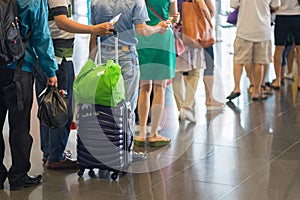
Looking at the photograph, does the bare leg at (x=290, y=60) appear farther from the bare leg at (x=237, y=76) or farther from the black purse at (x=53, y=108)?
the black purse at (x=53, y=108)

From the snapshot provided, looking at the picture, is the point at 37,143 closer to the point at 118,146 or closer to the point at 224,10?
the point at 118,146

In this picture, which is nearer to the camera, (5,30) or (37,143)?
(5,30)

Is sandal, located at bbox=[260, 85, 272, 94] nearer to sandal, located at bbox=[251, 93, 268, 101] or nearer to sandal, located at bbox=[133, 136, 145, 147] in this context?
sandal, located at bbox=[251, 93, 268, 101]

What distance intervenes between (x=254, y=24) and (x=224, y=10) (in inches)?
224

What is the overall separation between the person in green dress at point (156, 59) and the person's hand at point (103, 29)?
89cm

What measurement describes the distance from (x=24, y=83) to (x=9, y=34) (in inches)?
14.2

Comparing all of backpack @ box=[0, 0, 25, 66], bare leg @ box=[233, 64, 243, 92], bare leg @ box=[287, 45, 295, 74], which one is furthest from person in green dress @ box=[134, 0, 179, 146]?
bare leg @ box=[287, 45, 295, 74]

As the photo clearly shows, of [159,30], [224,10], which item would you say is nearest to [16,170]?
[159,30]

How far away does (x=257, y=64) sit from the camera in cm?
684

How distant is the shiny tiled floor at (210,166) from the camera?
387 centimetres

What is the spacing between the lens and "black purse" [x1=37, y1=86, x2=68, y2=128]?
387 centimetres

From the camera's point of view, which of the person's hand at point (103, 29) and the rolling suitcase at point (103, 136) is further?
the rolling suitcase at point (103, 136)

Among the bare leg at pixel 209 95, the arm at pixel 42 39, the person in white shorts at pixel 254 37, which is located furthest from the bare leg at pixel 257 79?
the arm at pixel 42 39

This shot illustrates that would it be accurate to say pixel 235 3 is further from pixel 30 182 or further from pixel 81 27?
pixel 30 182
